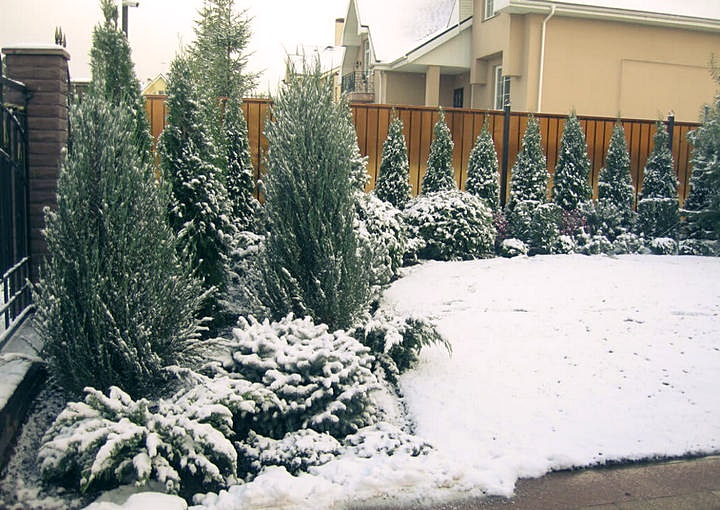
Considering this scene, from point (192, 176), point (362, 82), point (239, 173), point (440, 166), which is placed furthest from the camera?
point (362, 82)

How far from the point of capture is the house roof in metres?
20.7

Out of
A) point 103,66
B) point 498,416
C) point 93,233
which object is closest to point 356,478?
point 498,416

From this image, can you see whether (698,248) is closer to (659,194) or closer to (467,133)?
(659,194)

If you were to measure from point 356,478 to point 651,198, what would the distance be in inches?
341

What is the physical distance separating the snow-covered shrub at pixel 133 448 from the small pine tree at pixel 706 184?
28.7 feet

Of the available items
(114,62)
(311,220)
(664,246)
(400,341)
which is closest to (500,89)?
(664,246)

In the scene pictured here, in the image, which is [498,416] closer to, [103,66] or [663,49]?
[103,66]

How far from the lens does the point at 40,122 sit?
502 centimetres

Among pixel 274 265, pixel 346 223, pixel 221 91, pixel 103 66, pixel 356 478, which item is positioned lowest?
pixel 356 478

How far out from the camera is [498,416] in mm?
3977

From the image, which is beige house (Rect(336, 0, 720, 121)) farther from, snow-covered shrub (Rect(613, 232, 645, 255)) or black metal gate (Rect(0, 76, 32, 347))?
black metal gate (Rect(0, 76, 32, 347))

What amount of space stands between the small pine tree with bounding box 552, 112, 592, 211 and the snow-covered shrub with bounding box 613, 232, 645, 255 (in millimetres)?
1223

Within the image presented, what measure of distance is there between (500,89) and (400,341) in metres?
15.5

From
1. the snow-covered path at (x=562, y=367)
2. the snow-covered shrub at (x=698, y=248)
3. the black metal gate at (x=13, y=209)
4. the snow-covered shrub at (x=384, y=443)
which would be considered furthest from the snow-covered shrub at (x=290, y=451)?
the snow-covered shrub at (x=698, y=248)
